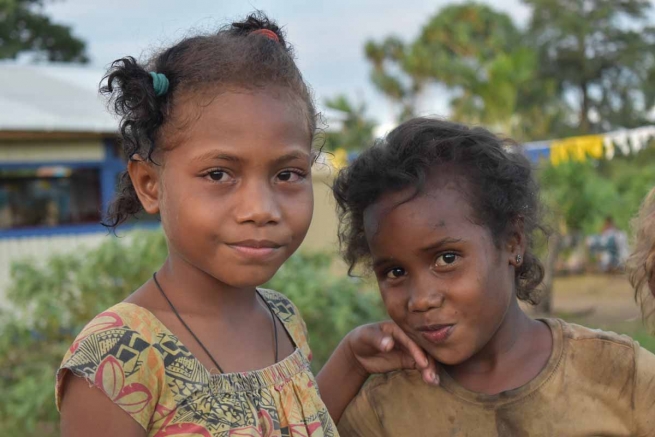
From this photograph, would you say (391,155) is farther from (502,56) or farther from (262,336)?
(502,56)

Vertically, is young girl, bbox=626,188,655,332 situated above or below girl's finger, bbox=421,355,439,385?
above

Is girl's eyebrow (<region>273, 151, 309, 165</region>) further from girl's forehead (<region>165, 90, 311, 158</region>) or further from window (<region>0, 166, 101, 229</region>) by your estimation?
window (<region>0, 166, 101, 229</region>)

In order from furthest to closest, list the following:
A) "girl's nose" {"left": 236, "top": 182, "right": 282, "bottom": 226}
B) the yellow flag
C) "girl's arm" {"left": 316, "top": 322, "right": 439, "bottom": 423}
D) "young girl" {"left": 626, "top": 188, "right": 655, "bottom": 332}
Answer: the yellow flag < "young girl" {"left": 626, "top": 188, "right": 655, "bottom": 332} < "girl's arm" {"left": 316, "top": 322, "right": 439, "bottom": 423} < "girl's nose" {"left": 236, "top": 182, "right": 282, "bottom": 226}

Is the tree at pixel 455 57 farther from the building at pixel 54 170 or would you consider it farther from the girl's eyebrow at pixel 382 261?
the girl's eyebrow at pixel 382 261

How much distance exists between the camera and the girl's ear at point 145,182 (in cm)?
170

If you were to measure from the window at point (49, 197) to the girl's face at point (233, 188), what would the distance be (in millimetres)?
9357

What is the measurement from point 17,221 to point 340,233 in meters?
9.32

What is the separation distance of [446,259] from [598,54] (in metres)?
32.8

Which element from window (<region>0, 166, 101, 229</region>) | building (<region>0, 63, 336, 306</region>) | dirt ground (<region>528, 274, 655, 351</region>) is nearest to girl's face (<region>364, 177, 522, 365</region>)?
dirt ground (<region>528, 274, 655, 351</region>)

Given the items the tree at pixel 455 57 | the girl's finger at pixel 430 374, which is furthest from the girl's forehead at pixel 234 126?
the tree at pixel 455 57

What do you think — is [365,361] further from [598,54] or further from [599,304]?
[598,54]

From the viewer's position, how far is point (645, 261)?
7.09 feet

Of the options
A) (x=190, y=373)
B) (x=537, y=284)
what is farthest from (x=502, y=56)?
(x=190, y=373)

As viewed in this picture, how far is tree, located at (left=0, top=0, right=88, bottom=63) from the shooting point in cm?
2008
